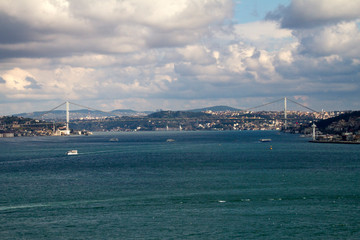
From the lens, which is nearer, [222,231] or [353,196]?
[222,231]

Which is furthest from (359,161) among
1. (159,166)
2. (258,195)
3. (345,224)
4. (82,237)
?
(82,237)

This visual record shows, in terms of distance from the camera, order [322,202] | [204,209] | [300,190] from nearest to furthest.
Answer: [204,209] < [322,202] < [300,190]

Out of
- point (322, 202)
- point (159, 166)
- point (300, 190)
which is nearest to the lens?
point (322, 202)

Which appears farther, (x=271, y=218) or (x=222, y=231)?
(x=271, y=218)

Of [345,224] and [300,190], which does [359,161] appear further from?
[345,224]

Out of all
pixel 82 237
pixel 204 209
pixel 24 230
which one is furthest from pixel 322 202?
pixel 24 230

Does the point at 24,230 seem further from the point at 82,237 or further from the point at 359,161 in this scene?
the point at 359,161

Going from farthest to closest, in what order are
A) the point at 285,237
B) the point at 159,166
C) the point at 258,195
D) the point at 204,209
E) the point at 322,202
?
the point at 159,166 < the point at 258,195 < the point at 322,202 < the point at 204,209 < the point at 285,237

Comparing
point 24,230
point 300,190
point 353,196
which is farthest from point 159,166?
Result: point 24,230

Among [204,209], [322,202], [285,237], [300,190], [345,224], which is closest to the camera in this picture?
[285,237]
